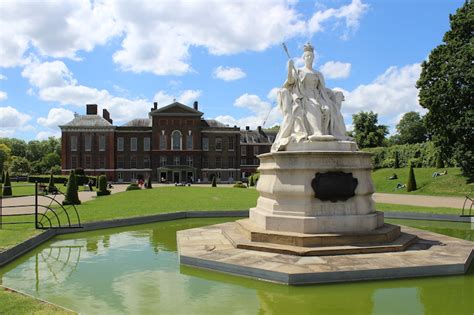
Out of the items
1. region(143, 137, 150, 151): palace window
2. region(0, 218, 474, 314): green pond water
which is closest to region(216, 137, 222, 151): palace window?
region(143, 137, 150, 151): palace window

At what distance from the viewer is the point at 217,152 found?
2724 inches

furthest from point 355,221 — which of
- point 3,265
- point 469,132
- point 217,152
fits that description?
point 217,152

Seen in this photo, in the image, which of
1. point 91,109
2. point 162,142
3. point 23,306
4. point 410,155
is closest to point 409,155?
point 410,155

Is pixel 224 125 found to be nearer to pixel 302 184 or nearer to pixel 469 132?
pixel 469 132

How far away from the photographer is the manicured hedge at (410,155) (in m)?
40.9

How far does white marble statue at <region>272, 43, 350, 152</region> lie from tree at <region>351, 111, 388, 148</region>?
179ft

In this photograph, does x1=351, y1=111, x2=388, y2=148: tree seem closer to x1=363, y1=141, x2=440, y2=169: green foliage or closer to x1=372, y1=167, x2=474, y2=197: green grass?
x1=363, y1=141, x2=440, y2=169: green foliage

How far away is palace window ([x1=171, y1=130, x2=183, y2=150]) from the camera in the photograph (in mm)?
67219

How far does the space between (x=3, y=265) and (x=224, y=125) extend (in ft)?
207

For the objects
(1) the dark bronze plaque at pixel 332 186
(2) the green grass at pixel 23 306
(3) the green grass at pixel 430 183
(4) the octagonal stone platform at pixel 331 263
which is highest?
(1) the dark bronze plaque at pixel 332 186

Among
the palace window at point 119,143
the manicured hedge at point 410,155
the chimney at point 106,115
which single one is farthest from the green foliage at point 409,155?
the chimney at point 106,115

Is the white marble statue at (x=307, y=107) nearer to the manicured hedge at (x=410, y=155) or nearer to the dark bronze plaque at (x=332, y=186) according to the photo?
the dark bronze plaque at (x=332, y=186)

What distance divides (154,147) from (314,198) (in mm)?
60476

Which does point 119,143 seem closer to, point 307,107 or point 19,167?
point 19,167
